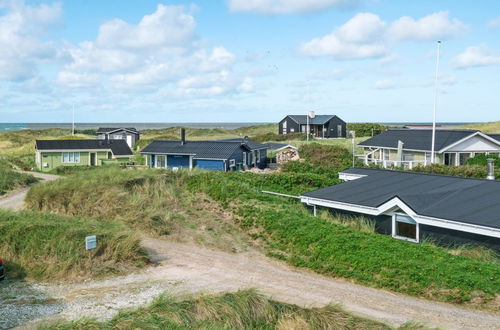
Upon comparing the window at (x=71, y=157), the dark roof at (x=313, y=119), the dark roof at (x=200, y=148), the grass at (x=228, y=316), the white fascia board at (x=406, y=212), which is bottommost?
the grass at (x=228, y=316)

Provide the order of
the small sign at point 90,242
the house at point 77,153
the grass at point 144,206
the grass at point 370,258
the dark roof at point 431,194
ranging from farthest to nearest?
1. the house at point 77,153
2. the grass at point 144,206
3. the dark roof at point 431,194
4. the small sign at point 90,242
5. the grass at point 370,258

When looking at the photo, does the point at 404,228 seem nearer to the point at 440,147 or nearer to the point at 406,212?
the point at 406,212

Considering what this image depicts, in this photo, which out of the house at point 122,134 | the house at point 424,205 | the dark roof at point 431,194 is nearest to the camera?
the house at point 424,205

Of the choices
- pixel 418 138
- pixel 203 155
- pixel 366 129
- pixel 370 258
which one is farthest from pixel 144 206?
pixel 366 129

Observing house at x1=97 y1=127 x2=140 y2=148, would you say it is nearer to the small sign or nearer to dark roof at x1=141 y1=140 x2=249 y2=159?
dark roof at x1=141 y1=140 x2=249 y2=159

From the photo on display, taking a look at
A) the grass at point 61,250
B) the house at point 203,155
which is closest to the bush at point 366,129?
the house at point 203,155

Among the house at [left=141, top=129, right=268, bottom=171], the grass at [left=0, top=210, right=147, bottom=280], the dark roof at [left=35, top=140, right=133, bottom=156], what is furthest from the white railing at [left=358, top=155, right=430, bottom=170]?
the grass at [left=0, top=210, right=147, bottom=280]

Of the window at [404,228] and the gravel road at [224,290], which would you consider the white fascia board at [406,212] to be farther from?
the gravel road at [224,290]
